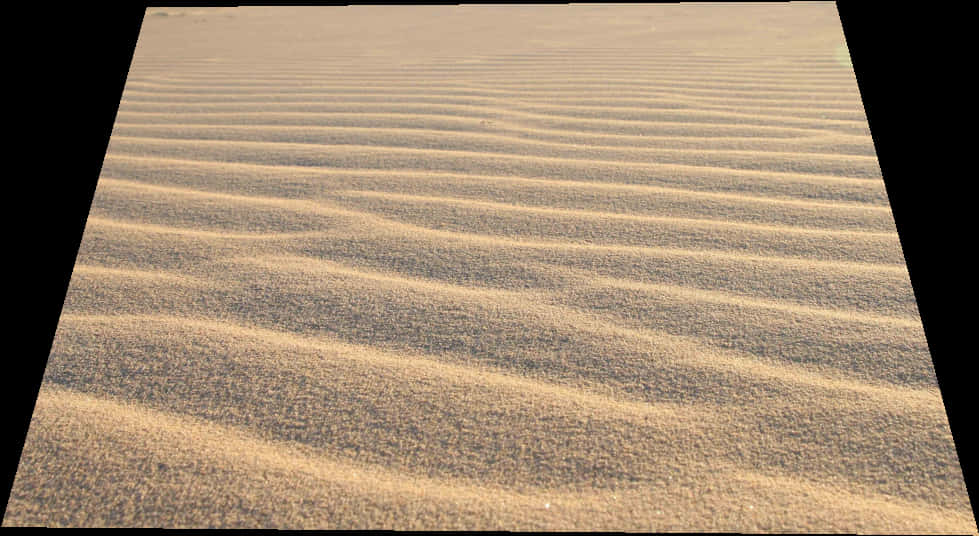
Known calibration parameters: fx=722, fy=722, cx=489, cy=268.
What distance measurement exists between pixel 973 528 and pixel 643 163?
1248 mm

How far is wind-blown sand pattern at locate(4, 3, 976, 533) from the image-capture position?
884mm

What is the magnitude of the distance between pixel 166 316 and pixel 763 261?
1113 mm

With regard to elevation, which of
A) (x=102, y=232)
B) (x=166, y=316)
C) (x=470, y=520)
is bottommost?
(x=102, y=232)

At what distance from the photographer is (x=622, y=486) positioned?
0.89 m

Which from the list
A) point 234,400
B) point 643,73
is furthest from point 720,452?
point 643,73

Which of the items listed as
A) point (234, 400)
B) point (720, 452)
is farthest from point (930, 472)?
point (234, 400)

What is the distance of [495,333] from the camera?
120 centimetres

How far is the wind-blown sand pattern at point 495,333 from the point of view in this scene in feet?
2.90

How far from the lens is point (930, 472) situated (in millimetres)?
896

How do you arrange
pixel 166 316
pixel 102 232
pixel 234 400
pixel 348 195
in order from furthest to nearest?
pixel 348 195, pixel 102 232, pixel 166 316, pixel 234 400

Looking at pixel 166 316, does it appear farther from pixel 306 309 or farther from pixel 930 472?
pixel 930 472

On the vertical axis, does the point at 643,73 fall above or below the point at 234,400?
above

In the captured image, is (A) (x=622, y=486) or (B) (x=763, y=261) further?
(B) (x=763, y=261)

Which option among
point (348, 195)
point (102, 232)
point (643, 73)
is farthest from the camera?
point (643, 73)
